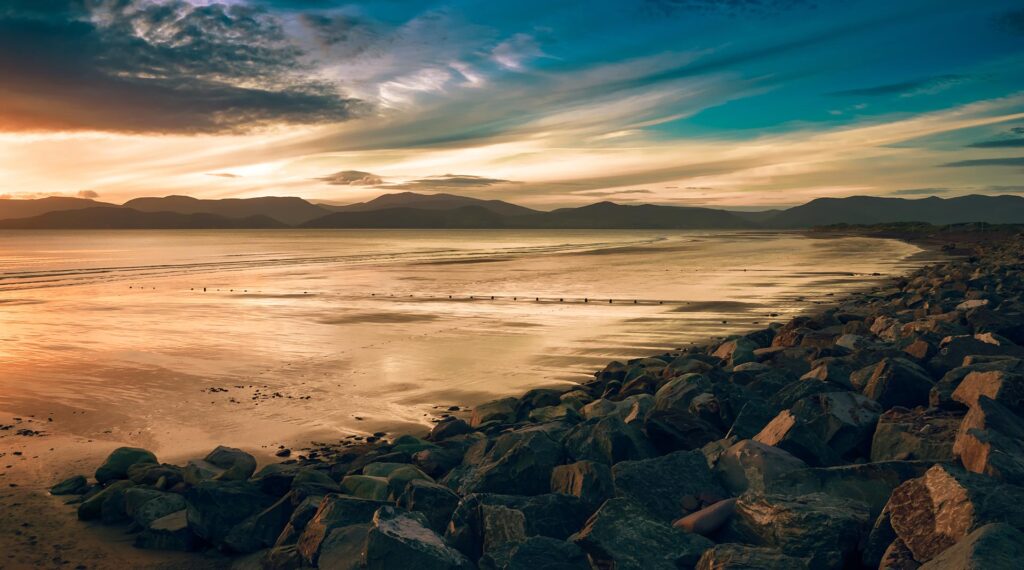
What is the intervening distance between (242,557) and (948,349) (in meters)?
8.47

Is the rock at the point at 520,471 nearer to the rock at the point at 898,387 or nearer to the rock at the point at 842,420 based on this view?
the rock at the point at 842,420

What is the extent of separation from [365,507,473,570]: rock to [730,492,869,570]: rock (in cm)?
176

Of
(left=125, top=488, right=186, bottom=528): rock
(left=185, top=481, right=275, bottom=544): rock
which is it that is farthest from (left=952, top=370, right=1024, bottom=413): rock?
(left=125, top=488, right=186, bottom=528): rock

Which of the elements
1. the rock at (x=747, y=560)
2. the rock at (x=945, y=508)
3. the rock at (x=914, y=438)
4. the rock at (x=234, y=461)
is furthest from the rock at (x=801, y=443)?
the rock at (x=234, y=461)

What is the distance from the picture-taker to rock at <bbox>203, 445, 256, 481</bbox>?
23.5 ft

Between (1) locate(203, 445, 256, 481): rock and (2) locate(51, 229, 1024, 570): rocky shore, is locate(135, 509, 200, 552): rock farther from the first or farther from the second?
(1) locate(203, 445, 256, 481): rock

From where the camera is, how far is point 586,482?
516 centimetres

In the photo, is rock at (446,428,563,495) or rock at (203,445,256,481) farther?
rock at (203,445,256,481)

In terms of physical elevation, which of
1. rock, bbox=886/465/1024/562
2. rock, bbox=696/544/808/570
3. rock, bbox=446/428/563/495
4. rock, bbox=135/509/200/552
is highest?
rock, bbox=886/465/1024/562

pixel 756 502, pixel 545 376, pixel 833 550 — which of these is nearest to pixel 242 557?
pixel 756 502

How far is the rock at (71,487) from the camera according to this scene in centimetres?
710

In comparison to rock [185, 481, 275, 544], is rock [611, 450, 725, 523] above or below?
above

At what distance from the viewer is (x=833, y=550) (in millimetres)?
4012

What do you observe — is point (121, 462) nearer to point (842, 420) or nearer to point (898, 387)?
point (842, 420)
